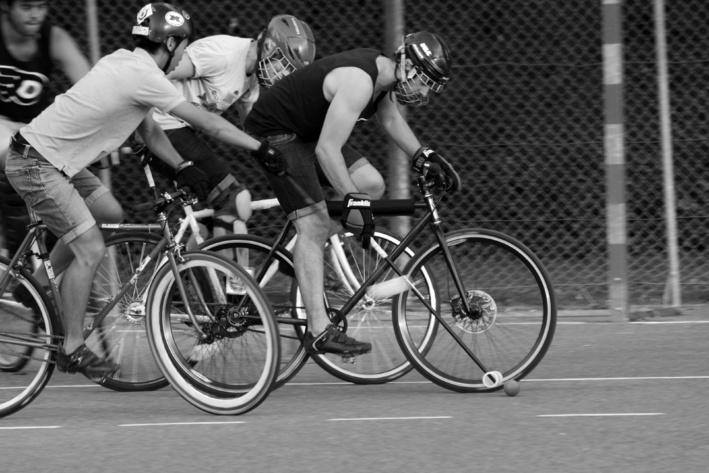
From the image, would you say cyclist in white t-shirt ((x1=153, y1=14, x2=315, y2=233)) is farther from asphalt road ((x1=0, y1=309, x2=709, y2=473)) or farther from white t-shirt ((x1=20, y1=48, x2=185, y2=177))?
white t-shirt ((x1=20, y1=48, x2=185, y2=177))

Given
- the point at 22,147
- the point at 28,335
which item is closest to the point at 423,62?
the point at 22,147

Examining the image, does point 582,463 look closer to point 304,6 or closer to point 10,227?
point 10,227

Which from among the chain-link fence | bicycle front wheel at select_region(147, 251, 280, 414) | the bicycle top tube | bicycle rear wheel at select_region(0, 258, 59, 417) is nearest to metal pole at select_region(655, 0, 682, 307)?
the chain-link fence

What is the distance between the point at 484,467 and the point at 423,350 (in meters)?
1.47

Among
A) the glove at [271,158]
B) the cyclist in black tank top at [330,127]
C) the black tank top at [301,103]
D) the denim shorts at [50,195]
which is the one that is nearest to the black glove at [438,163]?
the cyclist in black tank top at [330,127]

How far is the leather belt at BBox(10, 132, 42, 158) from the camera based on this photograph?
6.06 meters

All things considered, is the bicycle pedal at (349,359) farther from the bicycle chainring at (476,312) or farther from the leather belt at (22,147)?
the leather belt at (22,147)

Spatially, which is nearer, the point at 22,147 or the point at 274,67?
the point at 22,147

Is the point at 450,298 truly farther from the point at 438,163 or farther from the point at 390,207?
the point at 438,163

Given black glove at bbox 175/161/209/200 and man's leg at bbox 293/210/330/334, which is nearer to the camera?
black glove at bbox 175/161/209/200

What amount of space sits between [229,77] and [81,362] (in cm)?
230

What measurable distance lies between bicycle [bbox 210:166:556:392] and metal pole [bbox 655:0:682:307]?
8.72 ft

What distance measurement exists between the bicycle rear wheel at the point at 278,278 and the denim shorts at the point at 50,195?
2.47ft

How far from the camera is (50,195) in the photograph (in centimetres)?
602
